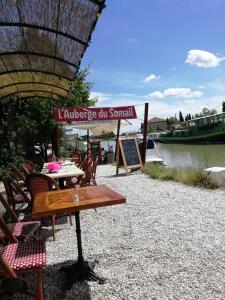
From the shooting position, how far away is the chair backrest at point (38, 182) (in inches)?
207

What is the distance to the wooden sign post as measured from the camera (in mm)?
12805

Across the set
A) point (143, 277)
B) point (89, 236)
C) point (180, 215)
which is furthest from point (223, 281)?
point (180, 215)

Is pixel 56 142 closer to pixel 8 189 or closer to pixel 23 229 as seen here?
pixel 8 189

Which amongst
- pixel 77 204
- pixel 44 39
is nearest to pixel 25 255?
pixel 77 204

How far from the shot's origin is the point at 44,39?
Answer: 5.34 metres

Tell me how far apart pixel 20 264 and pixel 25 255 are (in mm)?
200

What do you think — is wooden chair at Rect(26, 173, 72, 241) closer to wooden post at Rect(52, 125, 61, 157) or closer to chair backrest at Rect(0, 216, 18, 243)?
chair backrest at Rect(0, 216, 18, 243)

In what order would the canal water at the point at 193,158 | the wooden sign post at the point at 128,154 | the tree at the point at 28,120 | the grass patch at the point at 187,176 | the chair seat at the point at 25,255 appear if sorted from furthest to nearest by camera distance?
the wooden sign post at the point at 128,154
the canal water at the point at 193,158
the tree at the point at 28,120
the grass patch at the point at 187,176
the chair seat at the point at 25,255

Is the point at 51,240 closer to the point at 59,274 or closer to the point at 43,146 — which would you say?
the point at 59,274

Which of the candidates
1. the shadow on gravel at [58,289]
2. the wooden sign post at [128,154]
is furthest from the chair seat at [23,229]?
the wooden sign post at [128,154]

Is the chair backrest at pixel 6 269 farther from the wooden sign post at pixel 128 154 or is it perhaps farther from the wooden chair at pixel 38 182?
the wooden sign post at pixel 128 154

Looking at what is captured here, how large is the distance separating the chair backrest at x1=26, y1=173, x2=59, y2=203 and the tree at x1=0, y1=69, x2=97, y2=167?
153 inches

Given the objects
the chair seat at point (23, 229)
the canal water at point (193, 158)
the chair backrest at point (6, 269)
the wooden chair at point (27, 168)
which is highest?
the wooden chair at point (27, 168)

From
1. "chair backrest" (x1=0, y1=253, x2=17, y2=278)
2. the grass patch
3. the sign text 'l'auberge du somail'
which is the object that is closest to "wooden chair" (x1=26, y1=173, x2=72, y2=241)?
"chair backrest" (x1=0, y1=253, x2=17, y2=278)
